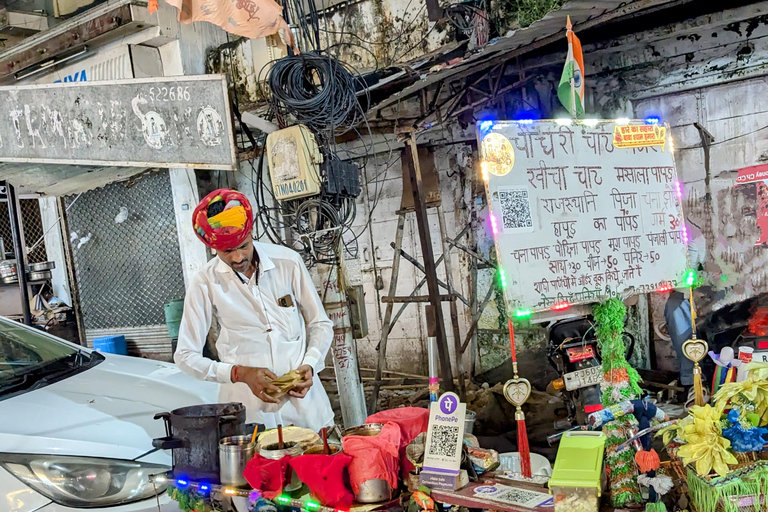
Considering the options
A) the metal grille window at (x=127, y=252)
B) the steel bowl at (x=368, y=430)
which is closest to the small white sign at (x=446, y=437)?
the steel bowl at (x=368, y=430)

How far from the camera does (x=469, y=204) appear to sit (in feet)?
25.5

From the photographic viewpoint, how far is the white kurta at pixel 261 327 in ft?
10.5

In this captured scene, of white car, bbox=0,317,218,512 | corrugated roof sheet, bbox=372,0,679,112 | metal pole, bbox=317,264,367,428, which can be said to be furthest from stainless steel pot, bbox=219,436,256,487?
corrugated roof sheet, bbox=372,0,679,112

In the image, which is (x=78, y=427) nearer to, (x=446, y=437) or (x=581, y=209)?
(x=446, y=437)

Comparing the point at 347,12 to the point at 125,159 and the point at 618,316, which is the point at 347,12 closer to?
the point at 125,159

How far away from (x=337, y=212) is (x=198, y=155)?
1.42 m

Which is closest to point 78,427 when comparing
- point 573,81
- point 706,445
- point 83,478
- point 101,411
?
point 101,411

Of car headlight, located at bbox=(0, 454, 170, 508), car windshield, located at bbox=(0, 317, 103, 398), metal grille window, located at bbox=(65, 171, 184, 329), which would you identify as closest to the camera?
car headlight, located at bbox=(0, 454, 170, 508)

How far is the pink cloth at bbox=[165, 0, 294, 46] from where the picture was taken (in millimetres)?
4109

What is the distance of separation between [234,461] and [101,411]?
1.40 meters

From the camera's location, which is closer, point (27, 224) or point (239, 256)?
point (239, 256)

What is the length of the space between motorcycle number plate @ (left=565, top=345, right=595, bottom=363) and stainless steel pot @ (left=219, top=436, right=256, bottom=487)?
2.88 metres

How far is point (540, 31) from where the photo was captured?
5020mm

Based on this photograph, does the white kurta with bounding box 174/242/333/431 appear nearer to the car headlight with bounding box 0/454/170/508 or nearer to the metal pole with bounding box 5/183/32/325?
the car headlight with bounding box 0/454/170/508
